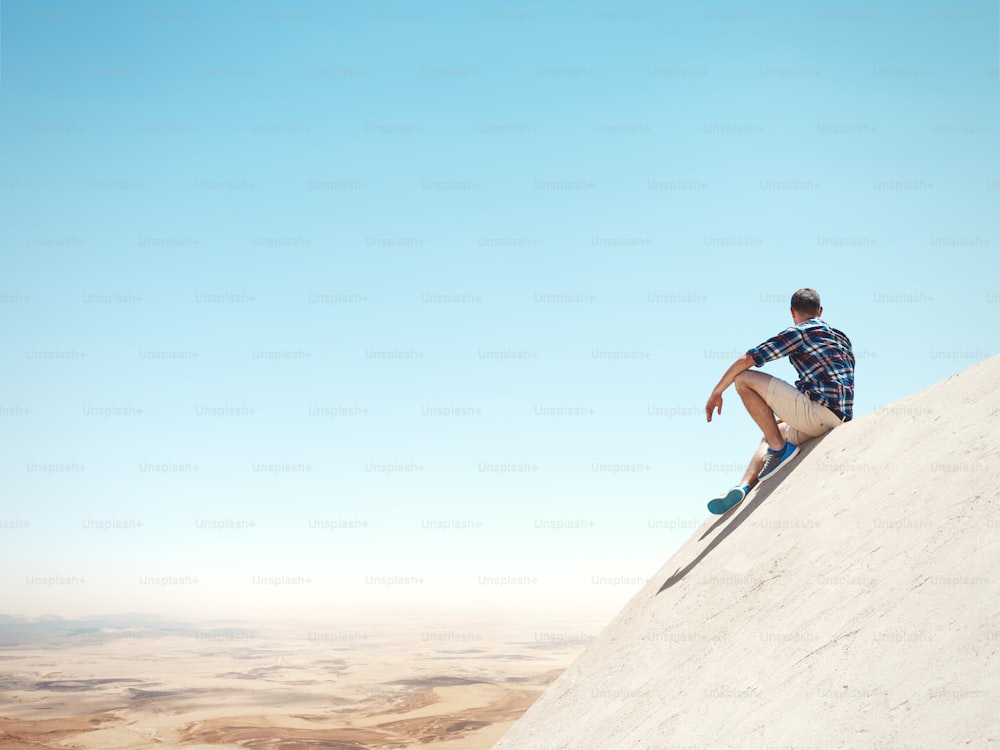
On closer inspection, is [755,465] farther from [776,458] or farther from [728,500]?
[728,500]

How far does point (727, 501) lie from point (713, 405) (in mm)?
762

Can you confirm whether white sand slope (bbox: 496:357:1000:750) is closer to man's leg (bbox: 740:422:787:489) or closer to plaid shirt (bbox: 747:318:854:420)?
man's leg (bbox: 740:422:787:489)

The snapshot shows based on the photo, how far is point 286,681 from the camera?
26531 millimetres

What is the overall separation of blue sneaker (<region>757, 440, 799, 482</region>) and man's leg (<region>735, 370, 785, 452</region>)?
0.17ft

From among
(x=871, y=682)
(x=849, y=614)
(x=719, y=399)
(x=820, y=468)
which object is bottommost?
(x=871, y=682)

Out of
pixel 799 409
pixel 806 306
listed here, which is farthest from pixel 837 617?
pixel 806 306

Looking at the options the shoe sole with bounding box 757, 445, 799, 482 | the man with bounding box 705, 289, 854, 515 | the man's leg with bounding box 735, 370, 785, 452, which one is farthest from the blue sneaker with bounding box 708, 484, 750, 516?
the man's leg with bounding box 735, 370, 785, 452

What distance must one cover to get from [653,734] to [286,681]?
2591cm

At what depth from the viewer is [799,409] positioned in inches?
225

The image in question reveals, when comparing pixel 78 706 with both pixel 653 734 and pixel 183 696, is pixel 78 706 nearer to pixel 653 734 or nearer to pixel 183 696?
pixel 183 696

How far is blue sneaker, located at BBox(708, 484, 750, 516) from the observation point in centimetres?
584

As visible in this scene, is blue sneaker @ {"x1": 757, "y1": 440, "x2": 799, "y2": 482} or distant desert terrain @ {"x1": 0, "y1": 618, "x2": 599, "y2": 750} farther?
distant desert terrain @ {"x1": 0, "y1": 618, "x2": 599, "y2": 750}

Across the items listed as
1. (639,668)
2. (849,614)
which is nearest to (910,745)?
(849,614)

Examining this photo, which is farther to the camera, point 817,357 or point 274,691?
point 274,691
